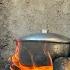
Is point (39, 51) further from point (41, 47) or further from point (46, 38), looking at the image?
point (46, 38)

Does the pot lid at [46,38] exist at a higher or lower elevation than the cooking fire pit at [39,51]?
higher

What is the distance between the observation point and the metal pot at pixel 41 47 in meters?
3.19

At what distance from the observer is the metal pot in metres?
3.19

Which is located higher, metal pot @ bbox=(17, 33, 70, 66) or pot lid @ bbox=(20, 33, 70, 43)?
pot lid @ bbox=(20, 33, 70, 43)

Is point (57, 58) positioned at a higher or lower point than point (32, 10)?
lower

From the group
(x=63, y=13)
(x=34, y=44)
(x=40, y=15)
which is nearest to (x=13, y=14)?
(x=40, y=15)

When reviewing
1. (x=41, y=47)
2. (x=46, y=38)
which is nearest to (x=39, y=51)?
(x=41, y=47)

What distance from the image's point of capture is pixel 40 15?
455 cm

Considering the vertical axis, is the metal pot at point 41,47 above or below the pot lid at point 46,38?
below

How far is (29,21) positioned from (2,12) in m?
0.51

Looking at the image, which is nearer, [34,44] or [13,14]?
[34,44]

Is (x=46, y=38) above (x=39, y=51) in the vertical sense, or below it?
above

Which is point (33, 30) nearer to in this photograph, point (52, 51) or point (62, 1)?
point (62, 1)

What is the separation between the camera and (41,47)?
10.6 ft
